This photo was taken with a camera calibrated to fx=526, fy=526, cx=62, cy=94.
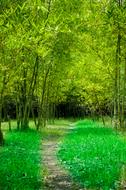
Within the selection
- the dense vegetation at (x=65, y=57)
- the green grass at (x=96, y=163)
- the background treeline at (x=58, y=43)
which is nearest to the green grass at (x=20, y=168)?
the dense vegetation at (x=65, y=57)

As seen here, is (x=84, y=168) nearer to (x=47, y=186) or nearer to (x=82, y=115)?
(x=47, y=186)

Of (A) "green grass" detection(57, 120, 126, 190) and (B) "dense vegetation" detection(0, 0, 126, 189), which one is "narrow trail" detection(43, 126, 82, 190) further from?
(B) "dense vegetation" detection(0, 0, 126, 189)

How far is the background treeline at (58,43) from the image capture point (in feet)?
59.1

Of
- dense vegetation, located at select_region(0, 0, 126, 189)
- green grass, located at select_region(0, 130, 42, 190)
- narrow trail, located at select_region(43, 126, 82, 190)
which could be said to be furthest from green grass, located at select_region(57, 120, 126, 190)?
green grass, located at select_region(0, 130, 42, 190)

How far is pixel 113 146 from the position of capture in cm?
2355

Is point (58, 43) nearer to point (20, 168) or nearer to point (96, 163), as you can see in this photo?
point (96, 163)

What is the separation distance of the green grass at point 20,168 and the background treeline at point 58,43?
3853 mm

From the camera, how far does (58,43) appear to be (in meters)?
39.4

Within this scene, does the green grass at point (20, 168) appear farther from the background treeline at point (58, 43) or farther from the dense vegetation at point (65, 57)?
the background treeline at point (58, 43)

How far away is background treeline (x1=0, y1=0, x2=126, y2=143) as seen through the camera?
18.0m

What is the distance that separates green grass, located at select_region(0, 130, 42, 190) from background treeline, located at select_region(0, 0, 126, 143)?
3853 mm

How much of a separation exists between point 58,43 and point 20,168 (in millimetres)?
22905

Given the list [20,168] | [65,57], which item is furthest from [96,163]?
[65,57]

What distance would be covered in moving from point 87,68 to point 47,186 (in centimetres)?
3944
